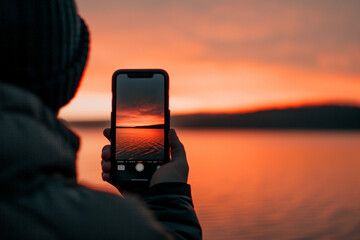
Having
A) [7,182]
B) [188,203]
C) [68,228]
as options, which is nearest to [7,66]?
[7,182]

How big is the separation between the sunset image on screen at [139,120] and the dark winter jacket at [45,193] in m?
1.56

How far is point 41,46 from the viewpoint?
97cm

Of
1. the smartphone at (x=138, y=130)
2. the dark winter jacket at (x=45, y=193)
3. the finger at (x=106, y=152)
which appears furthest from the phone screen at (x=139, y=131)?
the dark winter jacket at (x=45, y=193)

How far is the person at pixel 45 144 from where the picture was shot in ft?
2.70

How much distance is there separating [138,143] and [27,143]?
5.90ft

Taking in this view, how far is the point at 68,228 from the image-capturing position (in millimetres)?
843

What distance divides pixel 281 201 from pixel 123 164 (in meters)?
21.6

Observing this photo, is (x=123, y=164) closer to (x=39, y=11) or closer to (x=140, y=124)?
(x=140, y=124)

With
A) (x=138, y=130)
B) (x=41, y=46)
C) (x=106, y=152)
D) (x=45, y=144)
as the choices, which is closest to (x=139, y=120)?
(x=138, y=130)

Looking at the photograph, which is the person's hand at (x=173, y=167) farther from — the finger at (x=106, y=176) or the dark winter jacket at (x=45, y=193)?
the dark winter jacket at (x=45, y=193)

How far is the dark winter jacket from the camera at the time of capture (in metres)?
0.81

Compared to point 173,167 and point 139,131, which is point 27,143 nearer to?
point 173,167

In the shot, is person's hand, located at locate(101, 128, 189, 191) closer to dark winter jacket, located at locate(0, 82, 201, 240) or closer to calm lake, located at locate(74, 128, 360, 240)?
dark winter jacket, located at locate(0, 82, 201, 240)

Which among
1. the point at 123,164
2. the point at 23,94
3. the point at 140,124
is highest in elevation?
the point at 23,94
